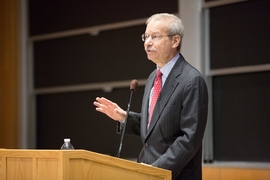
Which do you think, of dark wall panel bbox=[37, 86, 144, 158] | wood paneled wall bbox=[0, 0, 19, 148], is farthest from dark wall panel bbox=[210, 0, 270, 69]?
wood paneled wall bbox=[0, 0, 19, 148]

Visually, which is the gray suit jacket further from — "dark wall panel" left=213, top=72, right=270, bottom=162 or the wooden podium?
"dark wall panel" left=213, top=72, right=270, bottom=162

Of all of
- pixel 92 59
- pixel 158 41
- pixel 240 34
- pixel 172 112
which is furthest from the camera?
pixel 92 59

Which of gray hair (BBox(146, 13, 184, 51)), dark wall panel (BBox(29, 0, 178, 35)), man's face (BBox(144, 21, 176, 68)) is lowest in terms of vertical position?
man's face (BBox(144, 21, 176, 68))

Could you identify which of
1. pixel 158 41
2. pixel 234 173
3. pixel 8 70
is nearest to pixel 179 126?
pixel 158 41

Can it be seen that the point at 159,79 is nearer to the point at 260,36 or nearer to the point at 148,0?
the point at 260,36

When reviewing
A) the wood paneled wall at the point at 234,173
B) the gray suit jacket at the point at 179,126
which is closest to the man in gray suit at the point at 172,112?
the gray suit jacket at the point at 179,126

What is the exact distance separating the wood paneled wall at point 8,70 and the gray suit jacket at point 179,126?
3181mm

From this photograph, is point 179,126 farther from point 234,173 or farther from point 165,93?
point 234,173

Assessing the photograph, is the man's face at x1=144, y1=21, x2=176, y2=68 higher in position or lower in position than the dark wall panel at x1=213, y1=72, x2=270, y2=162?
higher

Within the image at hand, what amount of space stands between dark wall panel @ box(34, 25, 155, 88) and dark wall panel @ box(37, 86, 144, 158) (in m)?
0.16

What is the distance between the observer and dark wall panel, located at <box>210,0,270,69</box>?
3.88m

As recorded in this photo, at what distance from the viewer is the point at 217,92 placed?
414 centimetres

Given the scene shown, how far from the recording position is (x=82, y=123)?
5.18m

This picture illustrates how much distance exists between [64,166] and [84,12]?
12.0 ft
